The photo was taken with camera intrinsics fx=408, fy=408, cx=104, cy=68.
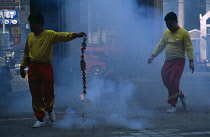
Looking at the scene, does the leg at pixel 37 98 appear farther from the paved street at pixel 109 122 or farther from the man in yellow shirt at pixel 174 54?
the man in yellow shirt at pixel 174 54

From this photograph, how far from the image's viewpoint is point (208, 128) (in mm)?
5535

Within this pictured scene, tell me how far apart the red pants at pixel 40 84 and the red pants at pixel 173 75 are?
89.7 inches

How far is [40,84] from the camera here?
5742mm

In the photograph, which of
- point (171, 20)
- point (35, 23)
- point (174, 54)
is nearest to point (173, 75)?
point (174, 54)

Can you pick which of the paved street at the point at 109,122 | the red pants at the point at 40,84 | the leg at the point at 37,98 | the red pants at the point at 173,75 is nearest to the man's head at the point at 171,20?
the red pants at the point at 173,75

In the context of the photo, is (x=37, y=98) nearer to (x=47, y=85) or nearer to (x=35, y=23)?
(x=47, y=85)

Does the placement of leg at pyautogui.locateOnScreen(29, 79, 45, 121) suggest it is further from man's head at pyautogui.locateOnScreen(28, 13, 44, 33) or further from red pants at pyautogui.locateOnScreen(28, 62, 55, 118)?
man's head at pyautogui.locateOnScreen(28, 13, 44, 33)

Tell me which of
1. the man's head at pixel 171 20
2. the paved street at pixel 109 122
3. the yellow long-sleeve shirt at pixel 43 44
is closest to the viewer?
the paved street at pixel 109 122

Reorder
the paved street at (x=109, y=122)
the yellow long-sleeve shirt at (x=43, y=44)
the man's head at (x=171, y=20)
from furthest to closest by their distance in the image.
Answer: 1. the man's head at (x=171, y=20)
2. the yellow long-sleeve shirt at (x=43, y=44)
3. the paved street at (x=109, y=122)

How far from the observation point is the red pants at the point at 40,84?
223 inches

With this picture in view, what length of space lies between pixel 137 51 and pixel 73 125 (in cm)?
565

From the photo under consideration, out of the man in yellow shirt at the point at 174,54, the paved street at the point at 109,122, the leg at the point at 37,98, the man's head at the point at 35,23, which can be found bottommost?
the paved street at the point at 109,122

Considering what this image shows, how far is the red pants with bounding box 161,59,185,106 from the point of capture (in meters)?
6.98

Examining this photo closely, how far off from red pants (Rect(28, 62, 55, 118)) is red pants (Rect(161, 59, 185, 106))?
2279 mm
